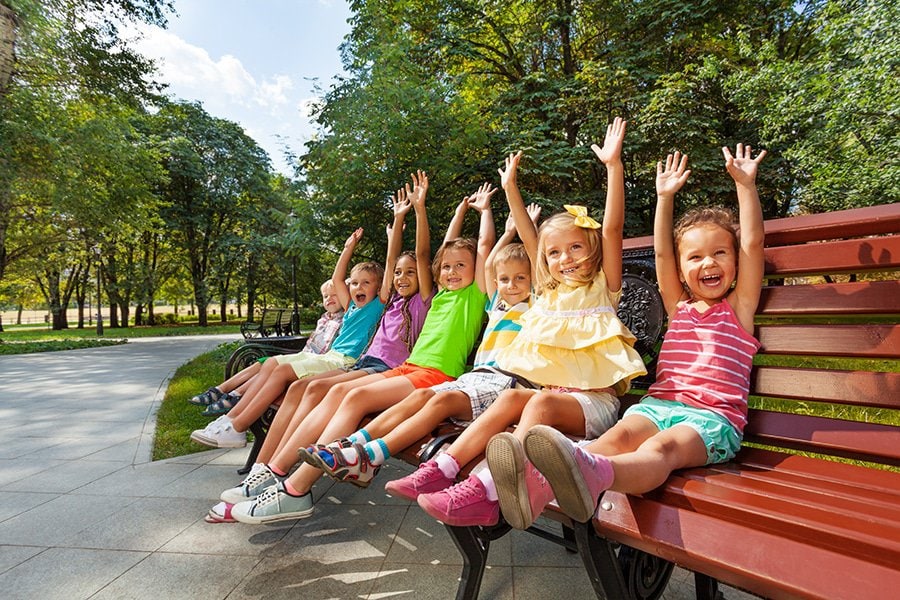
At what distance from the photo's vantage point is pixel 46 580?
6.63ft

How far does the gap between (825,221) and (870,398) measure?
2.15ft

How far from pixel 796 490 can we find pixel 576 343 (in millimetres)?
978

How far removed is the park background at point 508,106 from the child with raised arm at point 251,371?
12.2 feet

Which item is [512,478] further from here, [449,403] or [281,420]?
[281,420]

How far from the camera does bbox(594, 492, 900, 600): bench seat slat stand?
3.14 feet

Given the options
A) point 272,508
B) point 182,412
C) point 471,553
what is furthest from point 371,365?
point 182,412

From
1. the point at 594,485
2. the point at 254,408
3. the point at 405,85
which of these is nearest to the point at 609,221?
the point at 594,485

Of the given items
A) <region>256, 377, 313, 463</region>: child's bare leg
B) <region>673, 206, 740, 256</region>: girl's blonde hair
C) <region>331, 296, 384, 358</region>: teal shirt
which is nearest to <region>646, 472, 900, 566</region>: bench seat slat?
<region>673, 206, 740, 256</region>: girl's blonde hair

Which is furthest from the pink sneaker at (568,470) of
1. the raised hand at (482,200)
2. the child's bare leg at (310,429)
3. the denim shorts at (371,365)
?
the raised hand at (482,200)

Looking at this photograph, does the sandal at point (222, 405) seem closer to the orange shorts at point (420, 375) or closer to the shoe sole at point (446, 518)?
the orange shorts at point (420, 375)

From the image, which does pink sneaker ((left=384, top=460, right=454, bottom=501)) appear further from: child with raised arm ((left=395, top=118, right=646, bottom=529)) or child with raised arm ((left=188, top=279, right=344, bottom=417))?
child with raised arm ((left=188, top=279, right=344, bottom=417))

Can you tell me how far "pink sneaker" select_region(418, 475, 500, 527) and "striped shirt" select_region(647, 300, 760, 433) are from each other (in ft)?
2.96

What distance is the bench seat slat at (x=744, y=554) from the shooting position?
0.96 m

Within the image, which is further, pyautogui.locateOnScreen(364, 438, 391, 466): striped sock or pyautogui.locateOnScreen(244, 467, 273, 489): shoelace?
pyautogui.locateOnScreen(244, 467, 273, 489): shoelace
